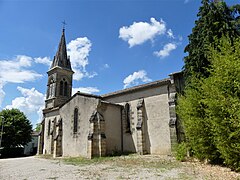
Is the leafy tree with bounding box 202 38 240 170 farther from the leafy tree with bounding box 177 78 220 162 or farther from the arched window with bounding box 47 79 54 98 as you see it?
the arched window with bounding box 47 79 54 98

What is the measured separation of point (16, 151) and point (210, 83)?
3668 centimetres

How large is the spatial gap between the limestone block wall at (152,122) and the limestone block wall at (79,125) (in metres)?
4.02

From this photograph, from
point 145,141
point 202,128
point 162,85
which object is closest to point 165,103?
point 162,85

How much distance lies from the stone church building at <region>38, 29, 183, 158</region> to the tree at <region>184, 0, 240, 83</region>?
340 cm

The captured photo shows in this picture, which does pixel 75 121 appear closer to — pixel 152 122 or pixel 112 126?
pixel 112 126

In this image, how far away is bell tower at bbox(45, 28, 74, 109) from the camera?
3319 cm

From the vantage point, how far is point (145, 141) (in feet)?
60.3

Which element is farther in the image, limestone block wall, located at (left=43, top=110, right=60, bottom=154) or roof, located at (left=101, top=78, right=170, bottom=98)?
limestone block wall, located at (left=43, top=110, right=60, bottom=154)

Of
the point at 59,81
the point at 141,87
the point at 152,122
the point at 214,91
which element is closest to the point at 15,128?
the point at 59,81

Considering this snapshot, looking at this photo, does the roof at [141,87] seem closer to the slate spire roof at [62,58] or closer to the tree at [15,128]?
the slate spire roof at [62,58]

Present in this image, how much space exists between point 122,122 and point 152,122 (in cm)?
357

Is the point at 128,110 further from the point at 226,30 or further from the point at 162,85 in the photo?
the point at 226,30

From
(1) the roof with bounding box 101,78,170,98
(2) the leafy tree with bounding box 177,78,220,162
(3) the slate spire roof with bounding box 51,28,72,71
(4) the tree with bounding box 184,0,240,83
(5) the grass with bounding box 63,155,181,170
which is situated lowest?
(5) the grass with bounding box 63,155,181,170

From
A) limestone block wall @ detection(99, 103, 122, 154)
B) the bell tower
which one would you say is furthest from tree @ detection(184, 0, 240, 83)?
the bell tower
